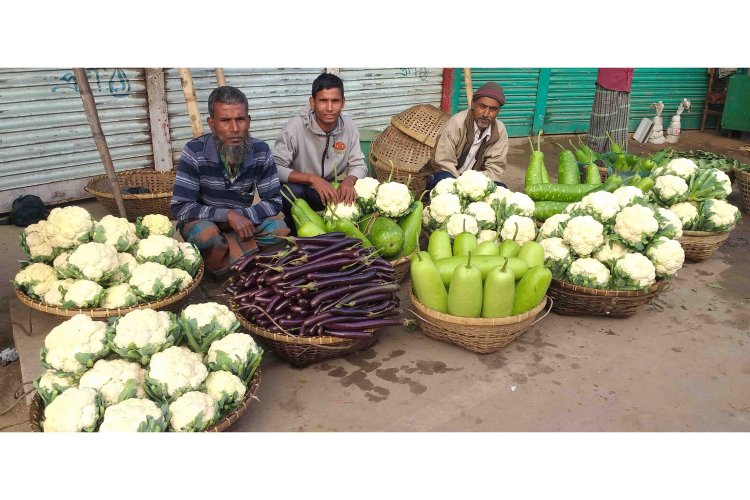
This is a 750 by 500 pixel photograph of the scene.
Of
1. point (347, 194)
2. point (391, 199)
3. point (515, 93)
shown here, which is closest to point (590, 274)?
point (391, 199)

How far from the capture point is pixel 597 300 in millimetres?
3535

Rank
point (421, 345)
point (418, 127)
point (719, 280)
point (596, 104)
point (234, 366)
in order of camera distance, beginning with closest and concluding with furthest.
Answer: point (234, 366)
point (421, 345)
point (719, 280)
point (418, 127)
point (596, 104)

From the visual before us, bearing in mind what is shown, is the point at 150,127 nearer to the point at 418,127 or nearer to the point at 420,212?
the point at 418,127

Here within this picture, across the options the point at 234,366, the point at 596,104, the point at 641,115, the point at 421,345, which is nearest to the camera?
the point at 234,366

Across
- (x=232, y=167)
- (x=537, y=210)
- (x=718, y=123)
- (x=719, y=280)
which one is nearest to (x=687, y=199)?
(x=719, y=280)

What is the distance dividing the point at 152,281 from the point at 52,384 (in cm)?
85

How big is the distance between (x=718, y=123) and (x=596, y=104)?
238 inches

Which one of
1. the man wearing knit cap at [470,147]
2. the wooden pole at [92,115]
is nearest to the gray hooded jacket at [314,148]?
the man wearing knit cap at [470,147]

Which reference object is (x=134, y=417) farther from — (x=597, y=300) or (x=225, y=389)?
(x=597, y=300)

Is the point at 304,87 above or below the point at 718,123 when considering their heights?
above

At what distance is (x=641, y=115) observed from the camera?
10617 mm

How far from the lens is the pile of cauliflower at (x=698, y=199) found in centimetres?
431

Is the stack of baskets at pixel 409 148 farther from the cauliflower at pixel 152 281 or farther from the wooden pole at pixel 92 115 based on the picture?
the cauliflower at pixel 152 281

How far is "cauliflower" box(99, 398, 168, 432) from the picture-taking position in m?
2.12
